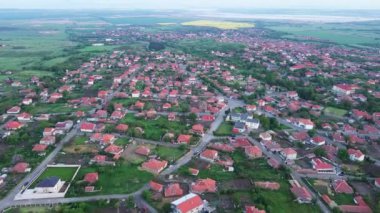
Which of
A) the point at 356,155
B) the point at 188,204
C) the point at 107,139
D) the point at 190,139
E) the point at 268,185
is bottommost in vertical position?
the point at 356,155

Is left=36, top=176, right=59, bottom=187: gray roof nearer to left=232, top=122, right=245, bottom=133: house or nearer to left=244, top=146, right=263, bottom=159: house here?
left=244, top=146, right=263, bottom=159: house

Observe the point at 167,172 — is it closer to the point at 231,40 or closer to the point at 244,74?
the point at 244,74

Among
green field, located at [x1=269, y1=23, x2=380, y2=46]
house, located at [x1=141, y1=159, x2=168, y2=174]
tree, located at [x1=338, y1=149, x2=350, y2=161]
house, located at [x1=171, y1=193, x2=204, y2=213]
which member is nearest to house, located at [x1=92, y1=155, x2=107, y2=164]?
house, located at [x1=141, y1=159, x2=168, y2=174]

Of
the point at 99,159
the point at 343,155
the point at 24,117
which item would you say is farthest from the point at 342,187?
the point at 24,117

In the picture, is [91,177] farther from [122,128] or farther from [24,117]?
[24,117]

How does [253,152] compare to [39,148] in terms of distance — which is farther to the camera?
[39,148]

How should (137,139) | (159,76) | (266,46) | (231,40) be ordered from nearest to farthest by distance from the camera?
(137,139) → (159,76) → (266,46) → (231,40)

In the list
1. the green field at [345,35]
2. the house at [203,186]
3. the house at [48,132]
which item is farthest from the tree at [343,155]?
the green field at [345,35]

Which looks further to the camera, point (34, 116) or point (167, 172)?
point (34, 116)

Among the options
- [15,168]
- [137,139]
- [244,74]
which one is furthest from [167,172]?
[244,74]
